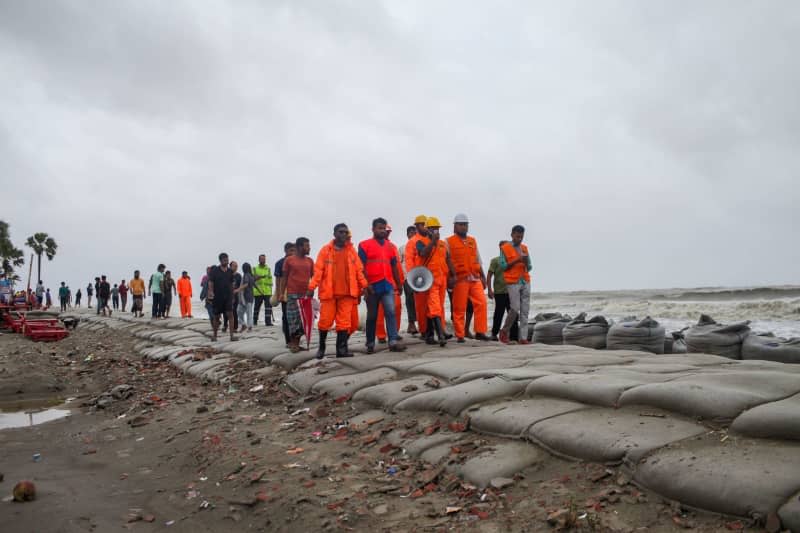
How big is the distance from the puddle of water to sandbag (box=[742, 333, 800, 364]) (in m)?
8.06

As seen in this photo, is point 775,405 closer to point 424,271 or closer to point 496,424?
point 496,424

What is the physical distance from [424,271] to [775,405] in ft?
15.6

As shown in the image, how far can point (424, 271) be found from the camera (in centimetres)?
740

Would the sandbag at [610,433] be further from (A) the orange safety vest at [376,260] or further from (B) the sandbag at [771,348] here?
(B) the sandbag at [771,348]

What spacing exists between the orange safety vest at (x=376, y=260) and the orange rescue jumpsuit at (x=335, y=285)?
28 cm

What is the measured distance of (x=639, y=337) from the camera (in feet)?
27.2

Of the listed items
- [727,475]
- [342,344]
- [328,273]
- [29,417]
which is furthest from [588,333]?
[29,417]

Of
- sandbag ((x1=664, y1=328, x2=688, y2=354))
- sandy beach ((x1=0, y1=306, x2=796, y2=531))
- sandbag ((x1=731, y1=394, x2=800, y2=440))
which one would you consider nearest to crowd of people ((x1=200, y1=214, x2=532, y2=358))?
sandy beach ((x1=0, y1=306, x2=796, y2=531))

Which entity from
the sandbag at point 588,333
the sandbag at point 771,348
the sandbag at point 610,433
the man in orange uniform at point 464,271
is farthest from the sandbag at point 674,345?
the sandbag at point 610,433

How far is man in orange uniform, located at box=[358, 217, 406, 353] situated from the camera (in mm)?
7019

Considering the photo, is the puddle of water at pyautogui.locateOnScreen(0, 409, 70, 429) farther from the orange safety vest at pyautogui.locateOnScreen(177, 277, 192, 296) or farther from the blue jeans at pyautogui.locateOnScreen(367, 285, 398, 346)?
the orange safety vest at pyautogui.locateOnScreen(177, 277, 192, 296)

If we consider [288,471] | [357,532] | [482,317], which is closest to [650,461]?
[357,532]

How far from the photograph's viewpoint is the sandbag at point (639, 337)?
8289 mm

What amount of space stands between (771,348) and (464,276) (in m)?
3.78
